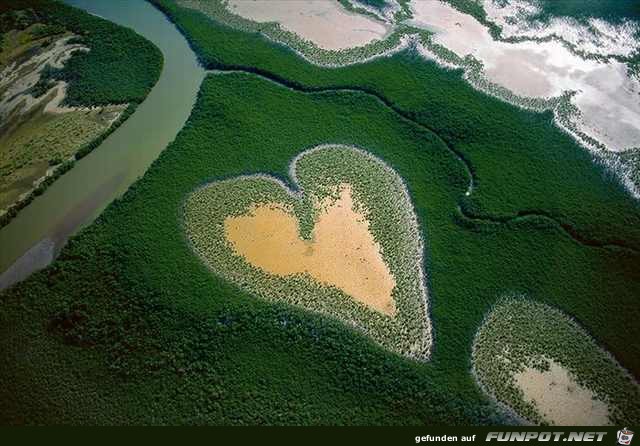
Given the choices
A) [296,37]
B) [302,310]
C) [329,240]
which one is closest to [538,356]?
[302,310]

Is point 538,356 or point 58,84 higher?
point 58,84

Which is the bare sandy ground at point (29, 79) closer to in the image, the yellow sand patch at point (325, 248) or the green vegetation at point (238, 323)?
the green vegetation at point (238, 323)

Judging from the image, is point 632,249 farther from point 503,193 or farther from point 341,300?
point 341,300

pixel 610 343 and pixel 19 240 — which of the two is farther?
pixel 19 240

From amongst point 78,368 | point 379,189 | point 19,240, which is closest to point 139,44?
point 19,240

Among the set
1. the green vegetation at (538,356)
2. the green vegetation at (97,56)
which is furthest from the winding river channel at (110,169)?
the green vegetation at (538,356)

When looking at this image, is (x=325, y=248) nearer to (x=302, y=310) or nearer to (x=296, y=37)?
(x=302, y=310)
